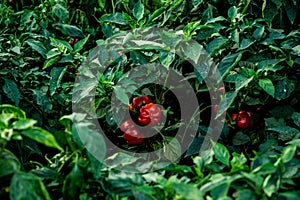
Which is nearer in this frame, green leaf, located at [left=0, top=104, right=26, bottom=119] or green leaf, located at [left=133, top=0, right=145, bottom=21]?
green leaf, located at [left=0, top=104, right=26, bottom=119]

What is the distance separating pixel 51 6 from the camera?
7.86ft

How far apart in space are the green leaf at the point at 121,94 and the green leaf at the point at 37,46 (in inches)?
19.5

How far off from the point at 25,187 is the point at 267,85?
85 centimetres

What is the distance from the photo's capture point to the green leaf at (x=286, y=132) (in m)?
1.65

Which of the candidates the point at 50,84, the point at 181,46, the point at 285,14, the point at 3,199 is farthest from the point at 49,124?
the point at 285,14

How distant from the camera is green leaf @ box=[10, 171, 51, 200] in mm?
1127

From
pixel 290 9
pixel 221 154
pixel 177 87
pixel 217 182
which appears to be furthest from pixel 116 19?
pixel 217 182

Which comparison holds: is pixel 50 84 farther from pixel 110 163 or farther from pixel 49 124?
pixel 110 163

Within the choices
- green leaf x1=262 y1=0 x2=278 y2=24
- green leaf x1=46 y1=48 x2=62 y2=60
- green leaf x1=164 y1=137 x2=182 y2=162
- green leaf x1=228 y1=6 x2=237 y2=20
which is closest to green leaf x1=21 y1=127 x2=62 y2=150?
green leaf x1=164 y1=137 x2=182 y2=162

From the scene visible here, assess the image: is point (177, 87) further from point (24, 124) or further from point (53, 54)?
point (24, 124)

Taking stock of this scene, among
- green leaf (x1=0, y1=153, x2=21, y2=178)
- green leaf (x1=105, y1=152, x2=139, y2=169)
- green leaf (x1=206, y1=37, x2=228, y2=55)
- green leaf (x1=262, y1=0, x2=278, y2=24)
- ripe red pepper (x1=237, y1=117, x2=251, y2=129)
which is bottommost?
ripe red pepper (x1=237, y1=117, x2=251, y2=129)

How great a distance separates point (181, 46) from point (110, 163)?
57cm

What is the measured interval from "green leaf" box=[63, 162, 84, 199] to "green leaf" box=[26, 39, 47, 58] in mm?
881

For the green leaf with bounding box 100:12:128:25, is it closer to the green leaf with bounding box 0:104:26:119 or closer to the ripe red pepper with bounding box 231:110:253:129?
the ripe red pepper with bounding box 231:110:253:129
